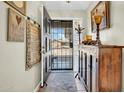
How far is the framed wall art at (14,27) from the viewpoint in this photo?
2150mm

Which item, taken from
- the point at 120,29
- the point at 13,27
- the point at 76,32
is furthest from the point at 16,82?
the point at 76,32

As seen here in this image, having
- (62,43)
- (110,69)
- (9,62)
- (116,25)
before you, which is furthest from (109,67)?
(62,43)

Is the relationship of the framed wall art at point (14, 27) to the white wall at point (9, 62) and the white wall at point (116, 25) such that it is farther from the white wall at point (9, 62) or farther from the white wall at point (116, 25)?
the white wall at point (116, 25)

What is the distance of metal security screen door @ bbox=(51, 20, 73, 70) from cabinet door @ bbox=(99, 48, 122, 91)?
4881mm

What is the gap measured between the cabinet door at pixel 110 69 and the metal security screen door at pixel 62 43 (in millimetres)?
4881

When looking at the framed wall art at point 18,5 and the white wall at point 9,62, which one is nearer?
the white wall at point 9,62

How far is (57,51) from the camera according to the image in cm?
757

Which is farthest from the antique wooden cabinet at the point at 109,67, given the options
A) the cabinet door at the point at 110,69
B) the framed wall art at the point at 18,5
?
the framed wall art at the point at 18,5

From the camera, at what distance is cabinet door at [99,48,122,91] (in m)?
2.63

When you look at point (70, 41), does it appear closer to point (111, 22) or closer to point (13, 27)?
point (111, 22)

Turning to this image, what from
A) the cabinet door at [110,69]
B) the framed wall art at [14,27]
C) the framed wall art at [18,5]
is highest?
the framed wall art at [18,5]

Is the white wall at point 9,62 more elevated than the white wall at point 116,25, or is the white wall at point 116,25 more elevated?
the white wall at point 116,25

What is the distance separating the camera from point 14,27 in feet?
7.66

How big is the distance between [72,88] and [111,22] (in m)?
1.88
